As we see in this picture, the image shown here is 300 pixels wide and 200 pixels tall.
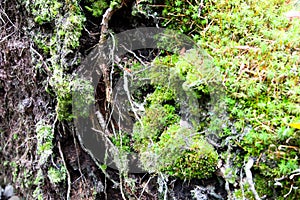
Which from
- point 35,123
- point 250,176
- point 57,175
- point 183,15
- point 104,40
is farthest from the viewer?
point 35,123

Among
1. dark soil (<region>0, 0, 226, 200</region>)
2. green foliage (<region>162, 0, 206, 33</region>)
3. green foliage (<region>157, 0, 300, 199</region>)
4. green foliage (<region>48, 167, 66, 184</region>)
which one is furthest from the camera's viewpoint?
green foliage (<region>48, 167, 66, 184</region>)

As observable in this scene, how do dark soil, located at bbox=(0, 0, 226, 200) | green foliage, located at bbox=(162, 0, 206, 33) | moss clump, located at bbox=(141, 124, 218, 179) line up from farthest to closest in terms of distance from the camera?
dark soil, located at bbox=(0, 0, 226, 200) < green foliage, located at bbox=(162, 0, 206, 33) < moss clump, located at bbox=(141, 124, 218, 179)

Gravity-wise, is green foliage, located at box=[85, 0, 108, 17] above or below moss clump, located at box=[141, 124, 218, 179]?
above

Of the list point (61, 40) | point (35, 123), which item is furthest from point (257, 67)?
point (35, 123)

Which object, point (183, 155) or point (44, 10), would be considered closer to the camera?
point (183, 155)

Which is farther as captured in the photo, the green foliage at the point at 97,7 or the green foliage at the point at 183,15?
the green foliage at the point at 97,7

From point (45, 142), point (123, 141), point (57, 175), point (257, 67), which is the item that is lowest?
point (57, 175)

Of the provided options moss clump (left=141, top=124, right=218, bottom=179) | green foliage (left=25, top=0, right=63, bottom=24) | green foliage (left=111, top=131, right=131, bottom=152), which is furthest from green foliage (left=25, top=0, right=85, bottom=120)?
moss clump (left=141, top=124, right=218, bottom=179)

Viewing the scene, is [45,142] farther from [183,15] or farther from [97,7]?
[183,15]

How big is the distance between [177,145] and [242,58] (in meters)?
0.48

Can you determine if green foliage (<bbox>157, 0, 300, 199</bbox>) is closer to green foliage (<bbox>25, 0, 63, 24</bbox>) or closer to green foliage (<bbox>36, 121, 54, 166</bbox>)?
green foliage (<bbox>25, 0, 63, 24</bbox>)

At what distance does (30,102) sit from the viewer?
6.46 feet

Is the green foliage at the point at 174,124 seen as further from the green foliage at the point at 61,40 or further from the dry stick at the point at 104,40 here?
the green foliage at the point at 61,40

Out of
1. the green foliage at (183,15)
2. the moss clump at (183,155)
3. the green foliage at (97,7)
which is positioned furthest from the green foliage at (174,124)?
the green foliage at (97,7)
